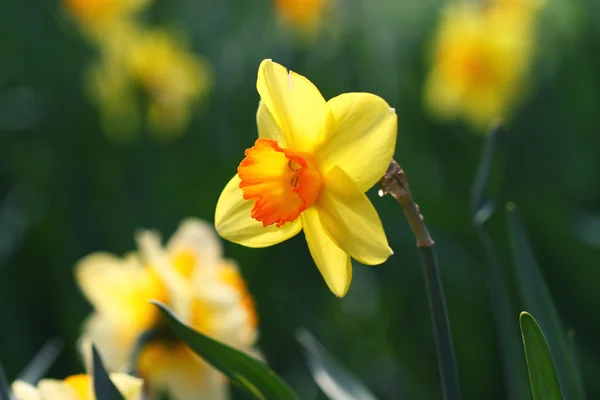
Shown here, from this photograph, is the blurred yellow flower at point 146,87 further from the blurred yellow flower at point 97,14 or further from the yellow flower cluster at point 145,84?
the blurred yellow flower at point 97,14

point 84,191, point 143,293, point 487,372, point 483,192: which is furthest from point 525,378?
point 84,191

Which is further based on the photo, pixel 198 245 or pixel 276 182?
pixel 198 245

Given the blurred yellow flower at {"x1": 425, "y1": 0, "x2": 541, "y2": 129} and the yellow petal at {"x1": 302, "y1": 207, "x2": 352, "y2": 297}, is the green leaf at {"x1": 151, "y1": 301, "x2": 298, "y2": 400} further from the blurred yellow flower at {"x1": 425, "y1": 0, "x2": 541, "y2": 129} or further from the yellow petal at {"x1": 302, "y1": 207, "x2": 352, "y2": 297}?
the blurred yellow flower at {"x1": 425, "y1": 0, "x2": 541, "y2": 129}

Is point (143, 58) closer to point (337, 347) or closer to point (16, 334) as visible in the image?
point (16, 334)

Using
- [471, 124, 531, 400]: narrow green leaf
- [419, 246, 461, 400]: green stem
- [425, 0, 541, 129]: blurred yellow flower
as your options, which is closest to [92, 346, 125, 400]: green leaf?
[419, 246, 461, 400]: green stem

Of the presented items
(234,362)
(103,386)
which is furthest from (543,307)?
(103,386)

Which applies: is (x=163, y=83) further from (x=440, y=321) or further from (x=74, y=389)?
(x=440, y=321)

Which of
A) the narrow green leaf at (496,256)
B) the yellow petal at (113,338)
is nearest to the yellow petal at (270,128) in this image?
the narrow green leaf at (496,256)
